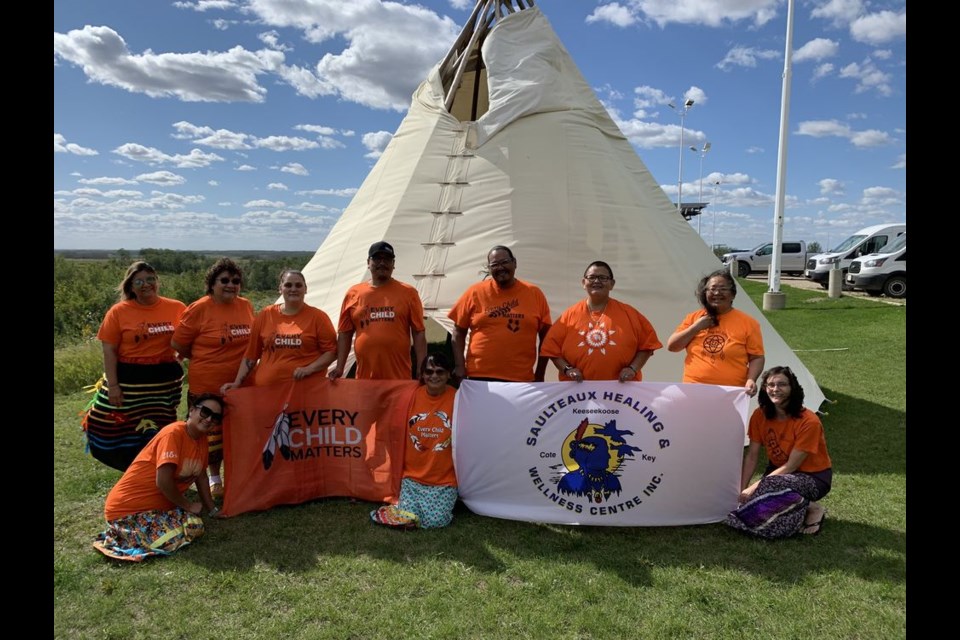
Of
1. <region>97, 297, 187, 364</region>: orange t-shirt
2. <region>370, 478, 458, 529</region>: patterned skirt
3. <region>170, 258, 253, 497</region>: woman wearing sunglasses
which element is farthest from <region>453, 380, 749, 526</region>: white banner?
<region>97, 297, 187, 364</region>: orange t-shirt

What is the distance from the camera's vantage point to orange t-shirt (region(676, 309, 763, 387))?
3.47 metres

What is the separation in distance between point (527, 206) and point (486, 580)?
3.41m

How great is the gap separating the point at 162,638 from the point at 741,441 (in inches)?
125

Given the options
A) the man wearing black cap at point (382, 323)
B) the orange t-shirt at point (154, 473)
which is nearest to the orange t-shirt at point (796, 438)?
the man wearing black cap at point (382, 323)

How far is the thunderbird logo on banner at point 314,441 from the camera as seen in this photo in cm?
367

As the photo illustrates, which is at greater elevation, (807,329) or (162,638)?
(807,329)

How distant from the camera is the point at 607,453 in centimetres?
341

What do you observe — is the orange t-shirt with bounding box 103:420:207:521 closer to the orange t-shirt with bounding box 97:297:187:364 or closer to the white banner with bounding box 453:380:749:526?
the orange t-shirt with bounding box 97:297:187:364

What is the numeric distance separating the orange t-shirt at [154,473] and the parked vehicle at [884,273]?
17310mm

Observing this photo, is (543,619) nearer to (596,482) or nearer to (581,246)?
(596,482)

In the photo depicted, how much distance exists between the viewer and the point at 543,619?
2.55 meters

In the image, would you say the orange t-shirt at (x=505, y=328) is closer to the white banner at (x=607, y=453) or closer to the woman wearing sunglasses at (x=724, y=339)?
the white banner at (x=607, y=453)

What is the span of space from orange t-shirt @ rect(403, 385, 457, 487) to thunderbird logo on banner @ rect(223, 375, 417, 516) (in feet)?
0.37
